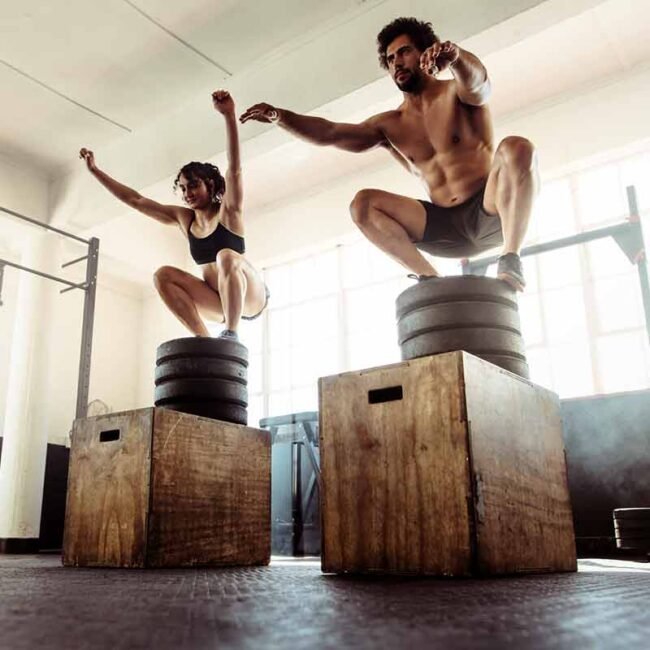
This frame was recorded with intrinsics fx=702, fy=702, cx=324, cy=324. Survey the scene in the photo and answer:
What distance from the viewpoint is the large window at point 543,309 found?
5453 mm

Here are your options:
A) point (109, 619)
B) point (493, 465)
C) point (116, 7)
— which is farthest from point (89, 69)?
point (109, 619)

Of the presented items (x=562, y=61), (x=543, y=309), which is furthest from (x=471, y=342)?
(x=562, y=61)

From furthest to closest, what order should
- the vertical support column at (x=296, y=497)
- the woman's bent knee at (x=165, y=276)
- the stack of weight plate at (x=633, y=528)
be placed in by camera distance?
1. the vertical support column at (x=296, y=497)
2. the woman's bent knee at (x=165, y=276)
3. the stack of weight plate at (x=633, y=528)

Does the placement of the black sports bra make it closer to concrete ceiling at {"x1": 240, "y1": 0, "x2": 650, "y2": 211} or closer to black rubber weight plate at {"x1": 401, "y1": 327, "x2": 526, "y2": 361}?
concrete ceiling at {"x1": 240, "y1": 0, "x2": 650, "y2": 211}

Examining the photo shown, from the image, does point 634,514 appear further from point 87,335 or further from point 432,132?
point 87,335

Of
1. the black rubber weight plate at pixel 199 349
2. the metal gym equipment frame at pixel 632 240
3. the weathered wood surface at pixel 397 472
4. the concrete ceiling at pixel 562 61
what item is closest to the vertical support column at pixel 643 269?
the metal gym equipment frame at pixel 632 240

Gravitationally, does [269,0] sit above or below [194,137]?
above

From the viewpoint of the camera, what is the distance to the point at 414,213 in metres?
2.47

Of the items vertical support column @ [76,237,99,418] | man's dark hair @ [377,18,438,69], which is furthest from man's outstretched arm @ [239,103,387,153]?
vertical support column @ [76,237,99,418]

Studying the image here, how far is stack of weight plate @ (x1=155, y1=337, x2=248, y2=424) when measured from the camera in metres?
2.74

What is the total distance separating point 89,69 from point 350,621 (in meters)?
4.65

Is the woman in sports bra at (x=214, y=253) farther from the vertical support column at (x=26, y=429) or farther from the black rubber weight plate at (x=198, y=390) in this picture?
the vertical support column at (x=26, y=429)

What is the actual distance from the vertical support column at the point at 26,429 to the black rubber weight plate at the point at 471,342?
14.7 feet

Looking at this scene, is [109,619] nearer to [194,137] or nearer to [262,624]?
[262,624]
